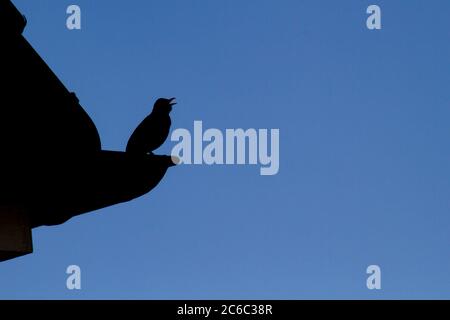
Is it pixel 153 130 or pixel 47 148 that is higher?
pixel 153 130

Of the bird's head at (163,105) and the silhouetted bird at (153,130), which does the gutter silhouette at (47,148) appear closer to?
the silhouetted bird at (153,130)

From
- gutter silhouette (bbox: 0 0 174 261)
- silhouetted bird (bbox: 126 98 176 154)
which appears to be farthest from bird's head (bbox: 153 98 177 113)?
gutter silhouette (bbox: 0 0 174 261)

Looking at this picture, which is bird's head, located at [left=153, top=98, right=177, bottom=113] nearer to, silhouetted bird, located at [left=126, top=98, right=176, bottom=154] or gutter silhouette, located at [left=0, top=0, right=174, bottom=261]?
silhouetted bird, located at [left=126, top=98, right=176, bottom=154]

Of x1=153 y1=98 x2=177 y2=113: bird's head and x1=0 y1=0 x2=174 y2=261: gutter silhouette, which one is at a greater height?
x1=153 y1=98 x2=177 y2=113: bird's head

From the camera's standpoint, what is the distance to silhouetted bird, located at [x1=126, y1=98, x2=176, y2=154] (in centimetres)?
143

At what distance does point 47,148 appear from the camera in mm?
1112

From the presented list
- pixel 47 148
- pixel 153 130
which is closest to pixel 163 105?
pixel 153 130

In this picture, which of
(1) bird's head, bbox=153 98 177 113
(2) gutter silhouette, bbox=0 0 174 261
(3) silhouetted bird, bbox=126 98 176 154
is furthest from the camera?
(1) bird's head, bbox=153 98 177 113

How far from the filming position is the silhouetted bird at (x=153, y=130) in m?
1.43

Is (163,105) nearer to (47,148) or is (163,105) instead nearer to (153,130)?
(153,130)

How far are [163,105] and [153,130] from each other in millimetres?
284

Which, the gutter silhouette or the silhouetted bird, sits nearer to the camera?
the gutter silhouette
